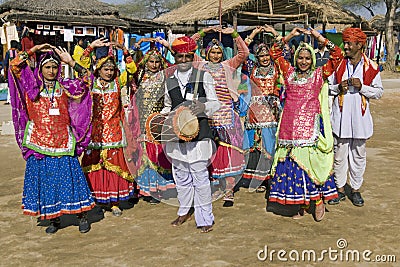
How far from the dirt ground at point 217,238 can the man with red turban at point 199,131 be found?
14.4 inches

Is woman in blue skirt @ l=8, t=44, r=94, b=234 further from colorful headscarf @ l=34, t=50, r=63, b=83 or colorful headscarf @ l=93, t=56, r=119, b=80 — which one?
colorful headscarf @ l=93, t=56, r=119, b=80

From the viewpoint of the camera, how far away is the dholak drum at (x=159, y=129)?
14.1ft

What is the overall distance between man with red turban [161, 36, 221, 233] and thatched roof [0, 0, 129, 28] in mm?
9166

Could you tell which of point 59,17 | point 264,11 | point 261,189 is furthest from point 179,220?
point 264,11

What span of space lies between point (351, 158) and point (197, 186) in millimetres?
1944

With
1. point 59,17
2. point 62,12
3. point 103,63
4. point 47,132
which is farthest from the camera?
point 62,12

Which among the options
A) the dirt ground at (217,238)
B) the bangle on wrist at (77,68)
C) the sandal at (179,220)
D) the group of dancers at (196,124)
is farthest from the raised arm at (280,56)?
the bangle on wrist at (77,68)

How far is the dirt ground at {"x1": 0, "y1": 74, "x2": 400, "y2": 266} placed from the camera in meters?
3.80

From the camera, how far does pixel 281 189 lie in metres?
4.61

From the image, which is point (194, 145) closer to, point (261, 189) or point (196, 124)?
point (196, 124)

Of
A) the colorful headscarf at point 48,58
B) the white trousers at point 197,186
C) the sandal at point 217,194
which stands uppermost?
the colorful headscarf at point 48,58

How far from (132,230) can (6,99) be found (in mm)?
13130

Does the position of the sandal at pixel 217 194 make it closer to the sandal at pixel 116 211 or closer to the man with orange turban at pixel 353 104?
the sandal at pixel 116 211

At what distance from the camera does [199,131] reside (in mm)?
4172
